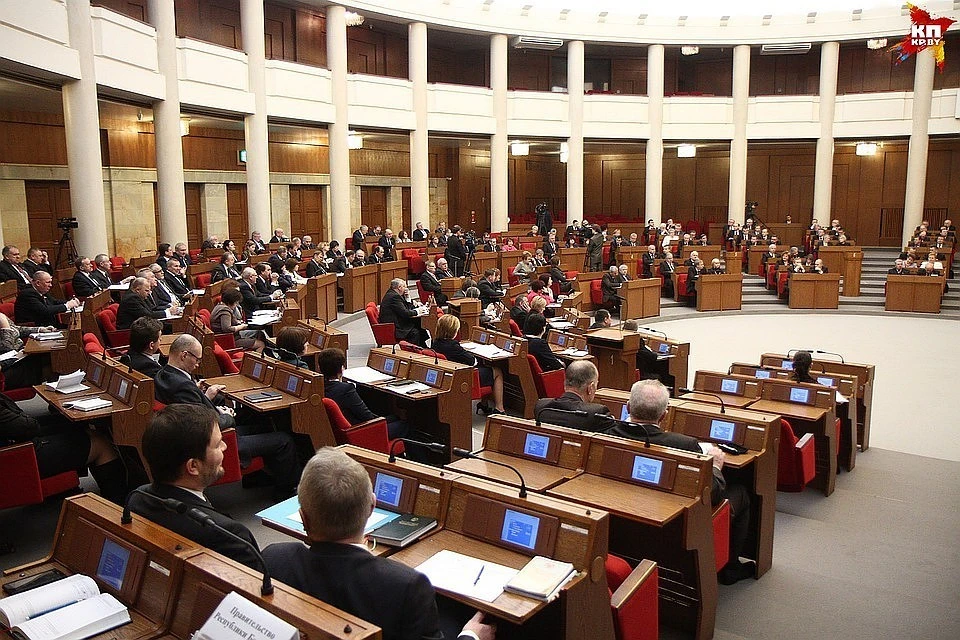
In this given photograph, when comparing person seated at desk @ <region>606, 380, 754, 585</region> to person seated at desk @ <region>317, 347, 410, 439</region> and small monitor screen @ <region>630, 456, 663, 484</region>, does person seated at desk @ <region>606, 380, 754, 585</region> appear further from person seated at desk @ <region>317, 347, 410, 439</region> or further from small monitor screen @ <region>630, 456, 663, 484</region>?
person seated at desk @ <region>317, 347, 410, 439</region>

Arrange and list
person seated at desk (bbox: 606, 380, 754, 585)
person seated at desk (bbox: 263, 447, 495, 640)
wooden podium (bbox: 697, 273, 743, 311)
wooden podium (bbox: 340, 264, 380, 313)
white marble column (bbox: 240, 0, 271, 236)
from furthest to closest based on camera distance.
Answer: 1. wooden podium (bbox: 697, 273, 743, 311)
2. white marble column (bbox: 240, 0, 271, 236)
3. wooden podium (bbox: 340, 264, 380, 313)
4. person seated at desk (bbox: 606, 380, 754, 585)
5. person seated at desk (bbox: 263, 447, 495, 640)

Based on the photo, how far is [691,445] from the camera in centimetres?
398

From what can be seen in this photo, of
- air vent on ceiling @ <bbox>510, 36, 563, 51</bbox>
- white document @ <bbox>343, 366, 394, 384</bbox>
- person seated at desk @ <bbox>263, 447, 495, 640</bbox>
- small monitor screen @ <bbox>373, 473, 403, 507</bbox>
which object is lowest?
white document @ <bbox>343, 366, 394, 384</bbox>

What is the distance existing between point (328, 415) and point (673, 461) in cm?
261

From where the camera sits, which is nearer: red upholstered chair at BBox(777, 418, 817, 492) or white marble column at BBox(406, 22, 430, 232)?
red upholstered chair at BBox(777, 418, 817, 492)

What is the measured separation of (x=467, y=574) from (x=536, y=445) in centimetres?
151

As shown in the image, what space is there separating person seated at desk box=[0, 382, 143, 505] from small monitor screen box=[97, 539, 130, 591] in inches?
82.9

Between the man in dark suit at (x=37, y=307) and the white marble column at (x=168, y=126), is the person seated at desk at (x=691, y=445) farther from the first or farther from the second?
the white marble column at (x=168, y=126)

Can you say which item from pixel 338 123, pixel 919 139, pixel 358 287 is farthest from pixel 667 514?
pixel 919 139

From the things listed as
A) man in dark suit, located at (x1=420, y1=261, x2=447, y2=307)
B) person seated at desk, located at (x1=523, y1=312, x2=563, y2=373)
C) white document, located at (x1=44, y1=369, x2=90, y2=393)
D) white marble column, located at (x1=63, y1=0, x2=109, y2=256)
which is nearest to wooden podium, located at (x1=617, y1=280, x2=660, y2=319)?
man in dark suit, located at (x1=420, y1=261, x2=447, y2=307)

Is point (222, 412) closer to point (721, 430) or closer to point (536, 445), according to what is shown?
point (536, 445)

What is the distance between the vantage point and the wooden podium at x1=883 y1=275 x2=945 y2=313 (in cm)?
1598

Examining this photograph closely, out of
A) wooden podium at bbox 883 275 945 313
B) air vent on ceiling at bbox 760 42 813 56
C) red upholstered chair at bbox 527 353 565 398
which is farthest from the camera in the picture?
air vent on ceiling at bbox 760 42 813 56

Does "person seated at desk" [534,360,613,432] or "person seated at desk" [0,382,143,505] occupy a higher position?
"person seated at desk" [534,360,613,432]
